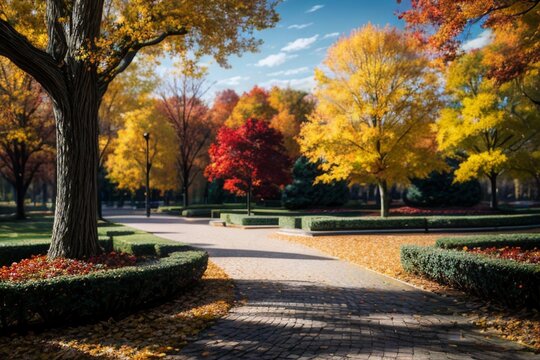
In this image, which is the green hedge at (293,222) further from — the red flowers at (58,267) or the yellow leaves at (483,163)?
the red flowers at (58,267)

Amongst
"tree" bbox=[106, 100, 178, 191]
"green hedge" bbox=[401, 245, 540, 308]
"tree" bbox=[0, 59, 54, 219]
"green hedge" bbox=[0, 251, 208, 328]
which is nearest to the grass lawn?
"green hedge" bbox=[401, 245, 540, 308]

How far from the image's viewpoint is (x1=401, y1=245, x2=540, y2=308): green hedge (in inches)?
266

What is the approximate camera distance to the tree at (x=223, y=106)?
52.7 m

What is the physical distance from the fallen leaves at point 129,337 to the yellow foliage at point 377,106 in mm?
15294

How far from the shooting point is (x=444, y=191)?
3669 centimetres

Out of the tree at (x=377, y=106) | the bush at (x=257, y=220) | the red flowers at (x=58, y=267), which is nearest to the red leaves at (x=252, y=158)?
the bush at (x=257, y=220)

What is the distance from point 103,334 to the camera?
5.93 m

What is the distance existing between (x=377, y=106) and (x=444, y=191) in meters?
19.1

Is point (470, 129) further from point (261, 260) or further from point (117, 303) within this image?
point (117, 303)

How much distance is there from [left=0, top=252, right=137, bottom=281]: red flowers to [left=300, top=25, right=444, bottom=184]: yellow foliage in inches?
571

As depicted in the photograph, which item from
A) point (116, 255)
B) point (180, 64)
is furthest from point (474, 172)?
point (116, 255)

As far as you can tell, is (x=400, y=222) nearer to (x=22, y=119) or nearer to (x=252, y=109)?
(x=22, y=119)

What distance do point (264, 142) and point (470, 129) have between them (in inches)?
534

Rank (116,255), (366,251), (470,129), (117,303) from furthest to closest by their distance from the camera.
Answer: (470,129) < (366,251) < (116,255) < (117,303)
